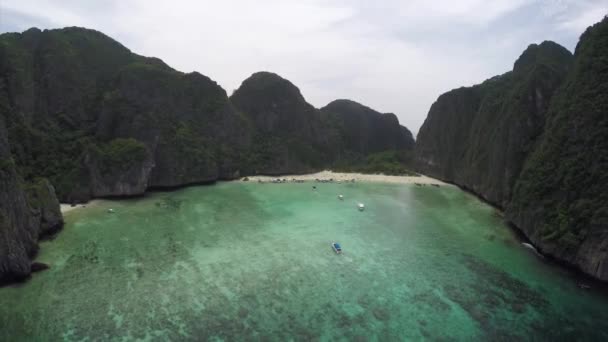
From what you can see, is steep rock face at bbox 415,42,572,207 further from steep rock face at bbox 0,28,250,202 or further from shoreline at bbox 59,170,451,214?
steep rock face at bbox 0,28,250,202

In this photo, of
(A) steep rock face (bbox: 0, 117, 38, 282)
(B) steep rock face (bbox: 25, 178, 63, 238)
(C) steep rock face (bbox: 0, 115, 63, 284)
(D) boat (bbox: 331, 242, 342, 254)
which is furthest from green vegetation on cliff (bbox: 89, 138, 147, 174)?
(D) boat (bbox: 331, 242, 342, 254)

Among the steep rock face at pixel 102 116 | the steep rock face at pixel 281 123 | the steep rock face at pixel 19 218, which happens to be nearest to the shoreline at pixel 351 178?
the steep rock face at pixel 281 123

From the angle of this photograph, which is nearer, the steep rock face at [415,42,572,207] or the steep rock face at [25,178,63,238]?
the steep rock face at [25,178,63,238]

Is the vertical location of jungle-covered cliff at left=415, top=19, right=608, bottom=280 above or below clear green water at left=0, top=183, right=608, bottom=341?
above

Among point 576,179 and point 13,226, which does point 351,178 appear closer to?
point 576,179

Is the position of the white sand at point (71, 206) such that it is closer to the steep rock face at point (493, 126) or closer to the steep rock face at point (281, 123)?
the steep rock face at point (281, 123)

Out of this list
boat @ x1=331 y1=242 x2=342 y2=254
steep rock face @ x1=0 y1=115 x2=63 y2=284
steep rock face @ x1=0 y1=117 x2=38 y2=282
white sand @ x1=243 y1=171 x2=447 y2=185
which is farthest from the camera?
white sand @ x1=243 y1=171 x2=447 y2=185

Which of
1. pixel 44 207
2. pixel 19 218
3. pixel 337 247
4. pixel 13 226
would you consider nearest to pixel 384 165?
pixel 337 247
